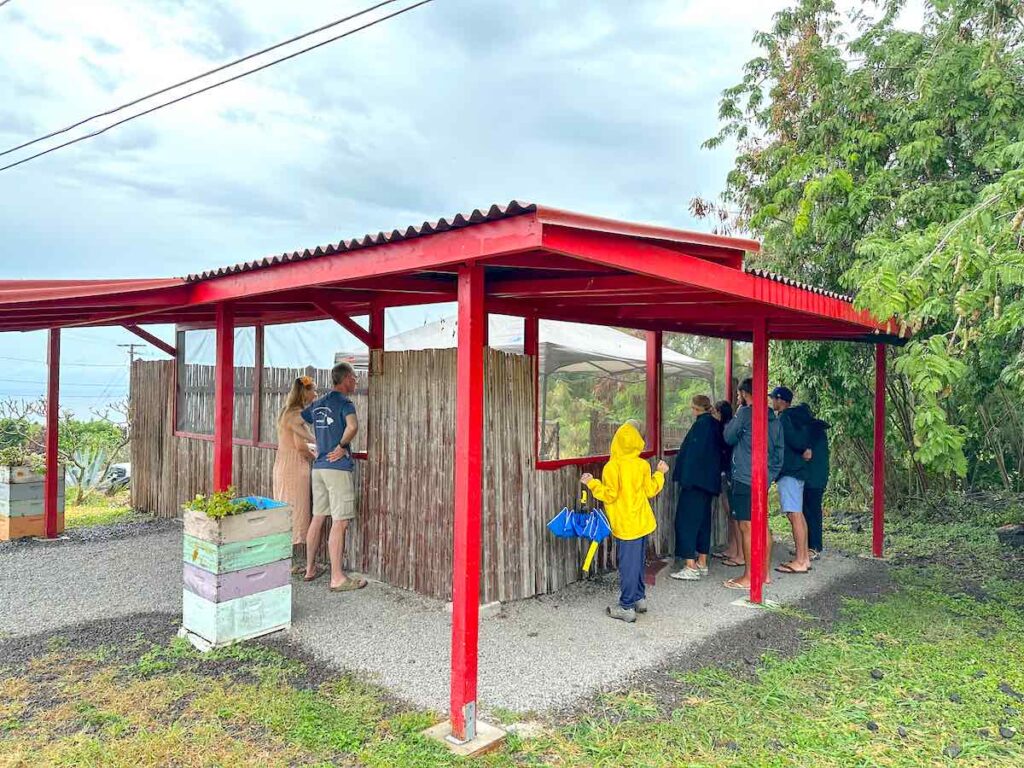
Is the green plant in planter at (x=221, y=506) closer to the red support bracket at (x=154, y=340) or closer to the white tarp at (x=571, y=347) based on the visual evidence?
the white tarp at (x=571, y=347)

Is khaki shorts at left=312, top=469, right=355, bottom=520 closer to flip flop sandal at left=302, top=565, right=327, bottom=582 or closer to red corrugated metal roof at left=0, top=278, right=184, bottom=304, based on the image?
flip flop sandal at left=302, top=565, right=327, bottom=582

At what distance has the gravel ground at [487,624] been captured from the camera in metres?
4.06

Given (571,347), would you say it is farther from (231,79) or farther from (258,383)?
(231,79)

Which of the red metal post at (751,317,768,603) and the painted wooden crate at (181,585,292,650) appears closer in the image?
the painted wooden crate at (181,585,292,650)

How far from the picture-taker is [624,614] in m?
5.07

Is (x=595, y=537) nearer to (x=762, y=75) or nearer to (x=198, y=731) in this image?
(x=198, y=731)

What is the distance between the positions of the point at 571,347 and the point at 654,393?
1060 mm

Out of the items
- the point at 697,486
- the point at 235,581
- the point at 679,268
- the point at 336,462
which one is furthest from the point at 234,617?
the point at 697,486

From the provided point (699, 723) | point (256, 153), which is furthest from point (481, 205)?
point (256, 153)

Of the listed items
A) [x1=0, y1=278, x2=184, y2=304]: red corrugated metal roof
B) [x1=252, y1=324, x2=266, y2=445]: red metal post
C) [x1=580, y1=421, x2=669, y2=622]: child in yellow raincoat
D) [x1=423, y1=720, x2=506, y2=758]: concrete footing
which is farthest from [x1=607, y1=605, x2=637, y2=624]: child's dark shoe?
[x1=252, y1=324, x2=266, y2=445]: red metal post

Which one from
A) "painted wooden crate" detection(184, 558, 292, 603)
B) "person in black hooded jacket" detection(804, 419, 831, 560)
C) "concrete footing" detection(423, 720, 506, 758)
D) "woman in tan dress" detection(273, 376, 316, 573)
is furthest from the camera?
"person in black hooded jacket" detection(804, 419, 831, 560)

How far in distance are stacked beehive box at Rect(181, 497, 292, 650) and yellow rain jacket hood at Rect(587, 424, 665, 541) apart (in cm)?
219

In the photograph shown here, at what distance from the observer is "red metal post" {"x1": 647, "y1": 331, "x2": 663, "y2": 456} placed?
6.96 meters

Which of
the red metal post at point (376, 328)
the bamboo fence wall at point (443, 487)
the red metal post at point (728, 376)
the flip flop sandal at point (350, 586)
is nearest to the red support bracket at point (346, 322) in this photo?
the red metal post at point (376, 328)
